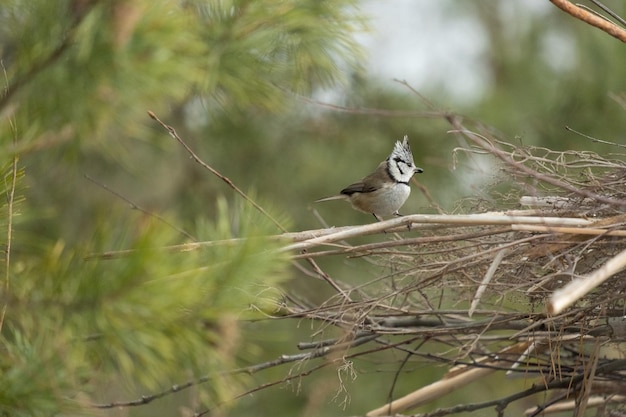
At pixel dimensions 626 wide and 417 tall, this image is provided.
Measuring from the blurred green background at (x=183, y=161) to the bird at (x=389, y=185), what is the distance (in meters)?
0.44

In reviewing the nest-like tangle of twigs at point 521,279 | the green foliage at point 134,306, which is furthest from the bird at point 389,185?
the green foliage at point 134,306

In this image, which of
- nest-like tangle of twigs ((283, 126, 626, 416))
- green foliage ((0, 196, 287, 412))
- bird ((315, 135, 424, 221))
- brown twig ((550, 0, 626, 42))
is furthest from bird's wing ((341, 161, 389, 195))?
green foliage ((0, 196, 287, 412))

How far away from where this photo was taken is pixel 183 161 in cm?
493

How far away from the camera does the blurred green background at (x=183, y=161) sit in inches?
51.9

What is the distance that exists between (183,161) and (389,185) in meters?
1.53

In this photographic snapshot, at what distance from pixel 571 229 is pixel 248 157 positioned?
120 inches

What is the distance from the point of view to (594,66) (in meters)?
4.86

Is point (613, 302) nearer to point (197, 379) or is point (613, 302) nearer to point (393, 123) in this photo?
point (197, 379)

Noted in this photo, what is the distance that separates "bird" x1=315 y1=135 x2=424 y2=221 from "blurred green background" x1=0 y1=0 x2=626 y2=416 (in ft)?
1.45

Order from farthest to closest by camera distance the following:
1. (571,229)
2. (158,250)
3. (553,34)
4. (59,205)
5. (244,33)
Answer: (553,34) → (59,205) → (244,33) → (571,229) → (158,250)

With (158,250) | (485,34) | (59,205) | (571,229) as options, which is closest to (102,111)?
(158,250)

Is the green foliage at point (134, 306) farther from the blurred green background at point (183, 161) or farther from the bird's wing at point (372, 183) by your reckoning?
the bird's wing at point (372, 183)

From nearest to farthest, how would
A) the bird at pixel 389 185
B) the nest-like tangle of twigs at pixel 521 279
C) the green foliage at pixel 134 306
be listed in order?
the green foliage at pixel 134 306, the nest-like tangle of twigs at pixel 521 279, the bird at pixel 389 185

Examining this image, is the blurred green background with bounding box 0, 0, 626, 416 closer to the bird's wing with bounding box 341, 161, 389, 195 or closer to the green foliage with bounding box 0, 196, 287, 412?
the green foliage with bounding box 0, 196, 287, 412
